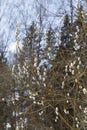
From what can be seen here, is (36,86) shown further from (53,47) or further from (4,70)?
(53,47)

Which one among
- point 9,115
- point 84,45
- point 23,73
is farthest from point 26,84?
point 9,115

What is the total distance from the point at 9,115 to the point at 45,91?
1651 centimetres

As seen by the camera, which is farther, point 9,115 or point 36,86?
point 9,115

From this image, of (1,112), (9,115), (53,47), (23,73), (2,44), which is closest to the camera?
(23,73)

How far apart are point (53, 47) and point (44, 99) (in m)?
2.06

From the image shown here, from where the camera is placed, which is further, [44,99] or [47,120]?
[47,120]

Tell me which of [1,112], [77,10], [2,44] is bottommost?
[1,112]

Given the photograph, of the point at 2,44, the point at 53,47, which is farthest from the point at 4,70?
the point at 2,44

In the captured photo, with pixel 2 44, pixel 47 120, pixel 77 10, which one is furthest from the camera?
pixel 2 44

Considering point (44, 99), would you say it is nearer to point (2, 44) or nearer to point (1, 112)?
point (1, 112)

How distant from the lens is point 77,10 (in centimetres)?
459

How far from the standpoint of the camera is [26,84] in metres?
4.94

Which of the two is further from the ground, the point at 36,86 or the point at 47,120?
the point at 36,86

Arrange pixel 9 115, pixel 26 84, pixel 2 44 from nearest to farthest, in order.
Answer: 1. pixel 26 84
2. pixel 9 115
3. pixel 2 44
